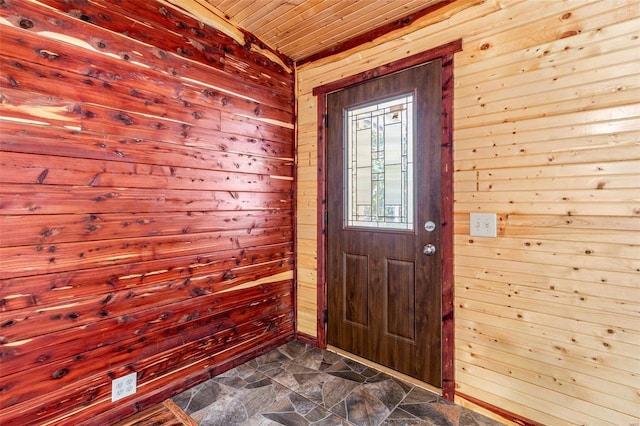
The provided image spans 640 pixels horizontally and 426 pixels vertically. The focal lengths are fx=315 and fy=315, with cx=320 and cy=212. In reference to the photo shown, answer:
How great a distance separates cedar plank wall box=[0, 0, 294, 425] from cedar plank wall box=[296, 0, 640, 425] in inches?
61.2

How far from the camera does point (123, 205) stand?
1.84 m

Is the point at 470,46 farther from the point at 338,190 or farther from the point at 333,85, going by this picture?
the point at 338,190

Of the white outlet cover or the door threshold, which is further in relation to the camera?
the door threshold

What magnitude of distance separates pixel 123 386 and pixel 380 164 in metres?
2.21

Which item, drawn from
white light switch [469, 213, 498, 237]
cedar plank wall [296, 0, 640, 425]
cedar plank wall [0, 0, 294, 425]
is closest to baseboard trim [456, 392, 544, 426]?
cedar plank wall [296, 0, 640, 425]

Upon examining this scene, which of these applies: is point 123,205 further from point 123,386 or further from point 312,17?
point 312,17

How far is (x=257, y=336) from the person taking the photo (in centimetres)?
262

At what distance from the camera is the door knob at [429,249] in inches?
83.4

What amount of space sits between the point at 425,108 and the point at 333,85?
86 centimetres

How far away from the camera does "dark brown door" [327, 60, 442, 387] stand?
2.14m

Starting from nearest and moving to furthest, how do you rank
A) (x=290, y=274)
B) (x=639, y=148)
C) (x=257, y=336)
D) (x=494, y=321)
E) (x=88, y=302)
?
(x=639, y=148) < (x=88, y=302) < (x=494, y=321) < (x=257, y=336) < (x=290, y=274)

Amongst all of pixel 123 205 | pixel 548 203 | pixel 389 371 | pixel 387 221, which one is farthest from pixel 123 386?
pixel 548 203

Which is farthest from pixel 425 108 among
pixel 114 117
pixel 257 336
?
pixel 257 336

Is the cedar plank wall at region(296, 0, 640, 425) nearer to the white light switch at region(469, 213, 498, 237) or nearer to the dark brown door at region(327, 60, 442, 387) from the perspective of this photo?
the white light switch at region(469, 213, 498, 237)
